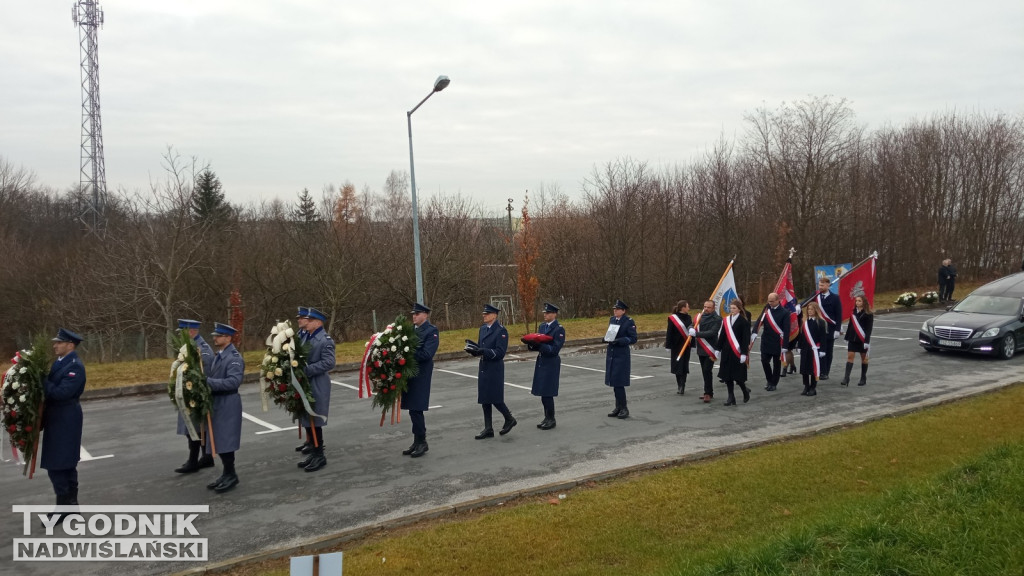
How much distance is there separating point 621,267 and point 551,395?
2685 centimetres

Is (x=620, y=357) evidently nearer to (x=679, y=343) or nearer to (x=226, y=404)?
(x=679, y=343)

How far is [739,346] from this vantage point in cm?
1139

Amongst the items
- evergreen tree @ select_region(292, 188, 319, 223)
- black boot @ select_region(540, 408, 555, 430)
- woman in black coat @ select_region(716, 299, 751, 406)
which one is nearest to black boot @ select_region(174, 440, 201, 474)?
black boot @ select_region(540, 408, 555, 430)

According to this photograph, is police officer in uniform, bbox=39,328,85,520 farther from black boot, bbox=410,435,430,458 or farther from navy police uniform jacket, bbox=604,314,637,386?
navy police uniform jacket, bbox=604,314,637,386

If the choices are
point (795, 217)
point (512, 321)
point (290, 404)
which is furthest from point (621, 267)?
point (290, 404)

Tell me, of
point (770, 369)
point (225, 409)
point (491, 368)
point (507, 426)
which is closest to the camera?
point (225, 409)

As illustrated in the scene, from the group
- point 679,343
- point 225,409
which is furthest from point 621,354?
point 225,409

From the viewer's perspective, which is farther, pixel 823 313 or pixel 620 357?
pixel 823 313

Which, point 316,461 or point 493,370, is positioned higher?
point 493,370

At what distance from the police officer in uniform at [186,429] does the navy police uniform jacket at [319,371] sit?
1.16 metres

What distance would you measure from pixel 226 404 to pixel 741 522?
5.60 metres

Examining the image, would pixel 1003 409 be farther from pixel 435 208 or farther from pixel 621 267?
pixel 435 208

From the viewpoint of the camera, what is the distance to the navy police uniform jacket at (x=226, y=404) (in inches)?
288

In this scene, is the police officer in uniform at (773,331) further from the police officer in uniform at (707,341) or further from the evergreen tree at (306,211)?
the evergreen tree at (306,211)
